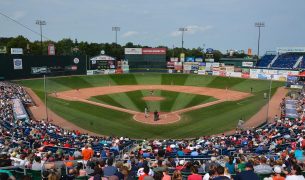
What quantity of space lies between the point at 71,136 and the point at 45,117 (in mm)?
12553

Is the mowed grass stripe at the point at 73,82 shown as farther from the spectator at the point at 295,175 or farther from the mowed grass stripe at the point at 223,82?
the spectator at the point at 295,175

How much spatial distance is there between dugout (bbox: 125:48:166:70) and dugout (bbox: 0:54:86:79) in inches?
550

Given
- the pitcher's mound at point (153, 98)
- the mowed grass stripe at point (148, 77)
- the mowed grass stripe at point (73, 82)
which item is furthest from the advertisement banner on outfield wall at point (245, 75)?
the mowed grass stripe at point (73, 82)

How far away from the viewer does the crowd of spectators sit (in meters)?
7.95

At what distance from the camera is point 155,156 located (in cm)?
1502

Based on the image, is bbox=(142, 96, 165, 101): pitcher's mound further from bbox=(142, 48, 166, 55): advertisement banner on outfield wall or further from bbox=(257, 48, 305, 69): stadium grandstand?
bbox=(257, 48, 305, 69): stadium grandstand

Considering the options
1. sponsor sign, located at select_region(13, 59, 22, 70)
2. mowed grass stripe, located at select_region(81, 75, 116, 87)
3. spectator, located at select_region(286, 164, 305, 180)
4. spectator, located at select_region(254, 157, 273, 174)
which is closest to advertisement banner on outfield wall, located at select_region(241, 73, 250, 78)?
mowed grass stripe, located at select_region(81, 75, 116, 87)

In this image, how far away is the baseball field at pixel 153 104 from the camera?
30.1m

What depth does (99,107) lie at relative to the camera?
39875mm

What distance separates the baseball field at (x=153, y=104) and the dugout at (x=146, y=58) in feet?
26.3

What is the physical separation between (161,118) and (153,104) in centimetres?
892

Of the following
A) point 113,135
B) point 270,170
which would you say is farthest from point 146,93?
point 270,170

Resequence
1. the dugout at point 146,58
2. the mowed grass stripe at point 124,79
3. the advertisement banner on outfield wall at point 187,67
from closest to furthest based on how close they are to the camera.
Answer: the mowed grass stripe at point 124,79, the dugout at point 146,58, the advertisement banner on outfield wall at point 187,67

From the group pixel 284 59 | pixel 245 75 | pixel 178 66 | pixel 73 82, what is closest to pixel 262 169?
pixel 73 82
